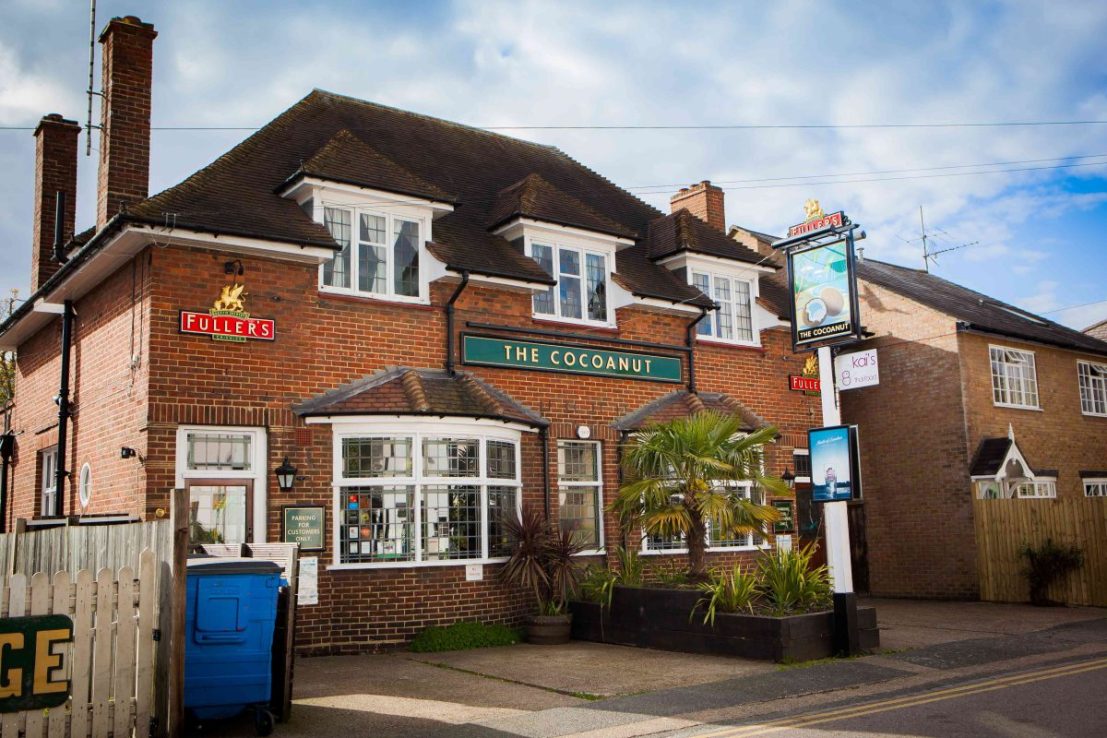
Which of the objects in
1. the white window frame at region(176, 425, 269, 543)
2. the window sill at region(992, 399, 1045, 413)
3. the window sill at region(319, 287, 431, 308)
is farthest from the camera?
the window sill at region(992, 399, 1045, 413)

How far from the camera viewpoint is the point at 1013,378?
22.4m

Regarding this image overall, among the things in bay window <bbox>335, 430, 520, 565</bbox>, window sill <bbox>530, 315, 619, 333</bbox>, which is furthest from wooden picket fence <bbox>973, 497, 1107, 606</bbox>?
bay window <bbox>335, 430, 520, 565</bbox>

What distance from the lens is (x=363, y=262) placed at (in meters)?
15.0

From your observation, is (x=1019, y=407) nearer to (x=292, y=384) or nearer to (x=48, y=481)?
(x=292, y=384)

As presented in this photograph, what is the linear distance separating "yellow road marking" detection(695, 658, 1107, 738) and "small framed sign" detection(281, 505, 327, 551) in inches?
276

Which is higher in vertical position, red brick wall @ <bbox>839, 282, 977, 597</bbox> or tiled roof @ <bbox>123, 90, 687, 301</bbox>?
tiled roof @ <bbox>123, 90, 687, 301</bbox>

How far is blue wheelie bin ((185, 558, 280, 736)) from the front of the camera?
7.87 m

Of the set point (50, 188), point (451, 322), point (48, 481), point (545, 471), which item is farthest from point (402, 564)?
point (50, 188)

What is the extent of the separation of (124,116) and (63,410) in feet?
15.5

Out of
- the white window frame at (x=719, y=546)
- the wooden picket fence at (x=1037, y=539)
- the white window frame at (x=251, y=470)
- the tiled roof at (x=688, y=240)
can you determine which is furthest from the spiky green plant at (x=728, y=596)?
the wooden picket fence at (x=1037, y=539)

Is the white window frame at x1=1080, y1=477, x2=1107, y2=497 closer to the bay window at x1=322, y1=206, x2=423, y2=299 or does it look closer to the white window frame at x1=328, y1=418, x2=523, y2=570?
the white window frame at x1=328, y1=418, x2=523, y2=570

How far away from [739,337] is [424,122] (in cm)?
778

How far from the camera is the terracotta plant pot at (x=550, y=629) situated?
14164 mm

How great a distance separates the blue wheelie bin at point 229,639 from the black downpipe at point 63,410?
27.8ft
